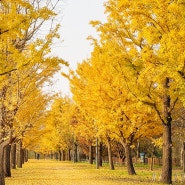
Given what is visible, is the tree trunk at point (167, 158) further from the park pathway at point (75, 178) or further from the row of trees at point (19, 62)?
the row of trees at point (19, 62)

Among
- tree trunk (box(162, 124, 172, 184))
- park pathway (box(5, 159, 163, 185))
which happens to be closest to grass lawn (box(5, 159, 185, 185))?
park pathway (box(5, 159, 163, 185))

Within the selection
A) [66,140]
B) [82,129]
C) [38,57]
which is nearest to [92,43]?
[38,57]

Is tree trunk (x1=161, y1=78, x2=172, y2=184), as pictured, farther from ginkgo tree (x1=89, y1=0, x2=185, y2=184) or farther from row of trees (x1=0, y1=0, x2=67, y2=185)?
row of trees (x1=0, y1=0, x2=67, y2=185)

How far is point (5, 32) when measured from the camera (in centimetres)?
862

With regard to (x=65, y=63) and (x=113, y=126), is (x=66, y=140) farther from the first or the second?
(x=65, y=63)

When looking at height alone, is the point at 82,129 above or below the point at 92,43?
below

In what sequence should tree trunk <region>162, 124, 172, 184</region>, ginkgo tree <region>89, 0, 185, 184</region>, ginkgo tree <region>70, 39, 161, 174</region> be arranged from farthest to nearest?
ginkgo tree <region>70, 39, 161, 174</region>, tree trunk <region>162, 124, 172, 184</region>, ginkgo tree <region>89, 0, 185, 184</region>

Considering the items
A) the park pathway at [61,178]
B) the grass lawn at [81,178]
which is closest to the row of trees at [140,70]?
the grass lawn at [81,178]

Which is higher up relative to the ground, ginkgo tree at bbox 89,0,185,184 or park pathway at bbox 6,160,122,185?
ginkgo tree at bbox 89,0,185,184

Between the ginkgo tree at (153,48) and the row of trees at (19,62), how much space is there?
10.4 feet

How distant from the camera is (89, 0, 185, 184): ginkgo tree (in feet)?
41.0

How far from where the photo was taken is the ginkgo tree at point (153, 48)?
41.0 feet

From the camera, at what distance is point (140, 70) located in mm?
15523

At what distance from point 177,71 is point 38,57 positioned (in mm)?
5036
